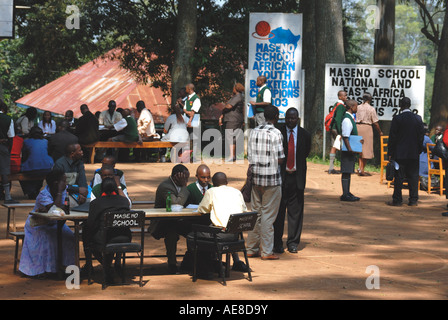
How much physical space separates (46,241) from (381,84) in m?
14.8

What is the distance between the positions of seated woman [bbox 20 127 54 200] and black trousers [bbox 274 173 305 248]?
19.7 ft

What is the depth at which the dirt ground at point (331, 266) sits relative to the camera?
29.2ft

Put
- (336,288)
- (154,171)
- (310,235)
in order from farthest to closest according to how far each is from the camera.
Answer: (154,171)
(310,235)
(336,288)

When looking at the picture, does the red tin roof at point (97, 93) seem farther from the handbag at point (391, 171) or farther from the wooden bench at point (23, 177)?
the handbag at point (391, 171)

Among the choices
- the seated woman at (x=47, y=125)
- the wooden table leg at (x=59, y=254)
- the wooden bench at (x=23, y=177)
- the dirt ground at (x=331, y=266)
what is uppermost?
the seated woman at (x=47, y=125)

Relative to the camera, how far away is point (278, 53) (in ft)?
75.7

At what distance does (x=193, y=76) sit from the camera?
85.5ft

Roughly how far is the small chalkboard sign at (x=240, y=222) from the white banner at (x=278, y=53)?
1354 cm

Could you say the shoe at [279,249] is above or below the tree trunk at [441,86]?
below

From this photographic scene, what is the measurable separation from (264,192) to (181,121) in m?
10.7

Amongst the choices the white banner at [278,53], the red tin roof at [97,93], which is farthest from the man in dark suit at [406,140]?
the red tin roof at [97,93]
